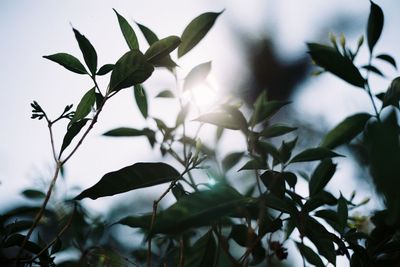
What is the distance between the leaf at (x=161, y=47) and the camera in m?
0.49

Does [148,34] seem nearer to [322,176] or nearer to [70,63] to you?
[70,63]

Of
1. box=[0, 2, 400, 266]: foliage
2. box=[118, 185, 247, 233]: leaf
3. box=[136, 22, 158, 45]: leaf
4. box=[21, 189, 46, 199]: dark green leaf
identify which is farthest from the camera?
box=[21, 189, 46, 199]: dark green leaf

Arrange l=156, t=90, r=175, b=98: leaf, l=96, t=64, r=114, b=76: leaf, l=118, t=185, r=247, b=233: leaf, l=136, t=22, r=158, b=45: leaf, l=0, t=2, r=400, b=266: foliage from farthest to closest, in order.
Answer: l=156, t=90, r=175, b=98: leaf, l=136, t=22, r=158, b=45: leaf, l=96, t=64, r=114, b=76: leaf, l=0, t=2, r=400, b=266: foliage, l=118, t=185, r=247, b=233: leaf

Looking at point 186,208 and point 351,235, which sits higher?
point 186,208

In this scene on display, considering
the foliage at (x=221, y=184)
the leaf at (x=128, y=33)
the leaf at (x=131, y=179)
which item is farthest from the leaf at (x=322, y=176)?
the leaf at (x=128, y=33)

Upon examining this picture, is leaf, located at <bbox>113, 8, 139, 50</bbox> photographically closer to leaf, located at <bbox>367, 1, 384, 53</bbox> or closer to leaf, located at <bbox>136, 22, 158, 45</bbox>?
leaf, located at <bbox>136, 22, 158, 45</bbox>

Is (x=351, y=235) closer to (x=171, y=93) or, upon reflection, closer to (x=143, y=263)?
(x=171, y=93)

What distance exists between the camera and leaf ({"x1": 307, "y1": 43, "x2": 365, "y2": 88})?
56cm

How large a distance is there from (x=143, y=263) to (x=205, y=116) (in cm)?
77

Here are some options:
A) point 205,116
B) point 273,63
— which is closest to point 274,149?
point 205,116

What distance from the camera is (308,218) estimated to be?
0.52 metres

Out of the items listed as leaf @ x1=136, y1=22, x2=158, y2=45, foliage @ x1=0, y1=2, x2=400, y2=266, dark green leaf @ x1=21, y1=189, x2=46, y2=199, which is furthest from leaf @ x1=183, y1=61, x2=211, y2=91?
dark green leaf @ x1=21, y1=189, x2=46, y2=199

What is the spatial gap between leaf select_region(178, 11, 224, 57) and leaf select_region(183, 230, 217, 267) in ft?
1.21

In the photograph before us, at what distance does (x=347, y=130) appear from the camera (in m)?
0.65
